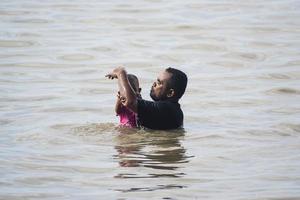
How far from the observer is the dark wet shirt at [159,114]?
9.33 meters

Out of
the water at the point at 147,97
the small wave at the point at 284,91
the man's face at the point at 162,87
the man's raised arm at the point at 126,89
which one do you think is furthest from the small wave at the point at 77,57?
the man's raised arm at the point at 126,89

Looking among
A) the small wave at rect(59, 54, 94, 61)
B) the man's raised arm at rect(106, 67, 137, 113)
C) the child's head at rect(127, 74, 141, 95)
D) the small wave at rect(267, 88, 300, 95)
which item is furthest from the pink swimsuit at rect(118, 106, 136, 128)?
the small wave at rect(59, 54, 94, 61)

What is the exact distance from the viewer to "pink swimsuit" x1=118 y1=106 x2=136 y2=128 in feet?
31.6

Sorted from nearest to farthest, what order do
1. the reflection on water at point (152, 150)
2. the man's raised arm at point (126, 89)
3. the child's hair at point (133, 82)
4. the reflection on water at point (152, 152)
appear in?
the reflection on water at point (152, 152), the reflection on water at point (152, 150), the man's raised arm at point (126, 89), the child's hair at point (133, 82)

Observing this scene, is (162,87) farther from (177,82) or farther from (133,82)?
(133,82)

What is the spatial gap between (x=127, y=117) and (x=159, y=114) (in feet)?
1.23

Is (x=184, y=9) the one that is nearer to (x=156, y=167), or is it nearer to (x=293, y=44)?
(x=293, y=44)

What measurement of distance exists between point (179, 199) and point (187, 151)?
1980 millimetres

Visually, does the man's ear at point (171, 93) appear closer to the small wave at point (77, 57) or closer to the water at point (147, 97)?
the water at point (147, 97)

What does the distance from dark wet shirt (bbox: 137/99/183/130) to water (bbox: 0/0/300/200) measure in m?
0.10

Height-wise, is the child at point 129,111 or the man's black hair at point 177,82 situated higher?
the man's black hair at point 177,82

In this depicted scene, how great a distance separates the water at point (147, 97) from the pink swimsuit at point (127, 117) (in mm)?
80

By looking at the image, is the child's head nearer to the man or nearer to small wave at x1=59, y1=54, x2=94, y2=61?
the man

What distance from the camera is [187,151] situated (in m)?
9.05
